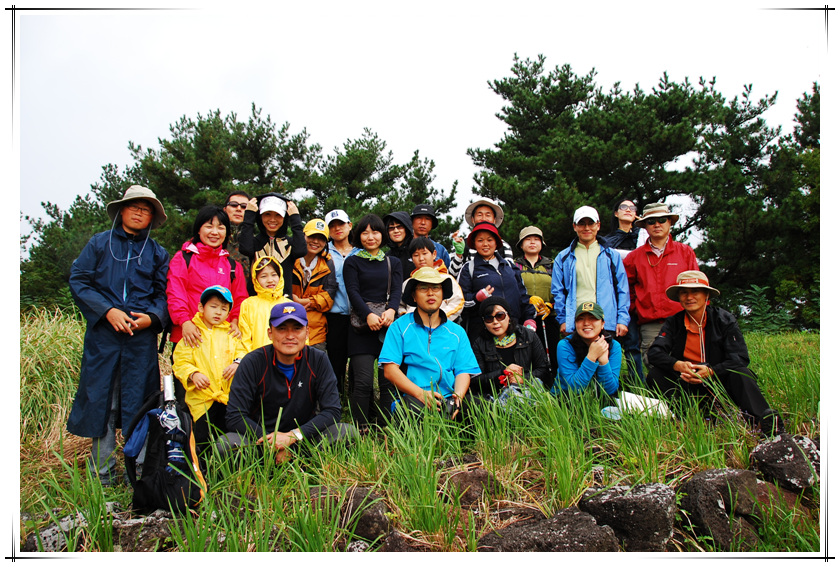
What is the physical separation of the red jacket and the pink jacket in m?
3.53

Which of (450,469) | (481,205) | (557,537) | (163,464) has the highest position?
(481,205)

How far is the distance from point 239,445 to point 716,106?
56.2ft

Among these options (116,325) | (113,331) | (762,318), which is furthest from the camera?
(762,318)

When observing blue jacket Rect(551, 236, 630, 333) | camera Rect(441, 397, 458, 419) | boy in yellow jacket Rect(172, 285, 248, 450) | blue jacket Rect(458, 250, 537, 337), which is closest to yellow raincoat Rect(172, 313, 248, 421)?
boy in yellow jacket Rect(172, 285, 248, 450)

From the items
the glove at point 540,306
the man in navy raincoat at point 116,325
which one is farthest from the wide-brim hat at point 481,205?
the man in navy raincoat at point 116,325

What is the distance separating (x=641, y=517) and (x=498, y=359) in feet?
6.30

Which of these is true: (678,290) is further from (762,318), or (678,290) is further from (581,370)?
(762,318)

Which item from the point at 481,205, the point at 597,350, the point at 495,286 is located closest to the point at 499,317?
the point at 495,286

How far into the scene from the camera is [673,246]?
492 cm

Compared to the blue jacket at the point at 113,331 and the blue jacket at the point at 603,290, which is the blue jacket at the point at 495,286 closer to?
the blue jacket at the point at 603,290

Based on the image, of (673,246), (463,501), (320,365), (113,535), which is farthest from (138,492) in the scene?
(673,246)

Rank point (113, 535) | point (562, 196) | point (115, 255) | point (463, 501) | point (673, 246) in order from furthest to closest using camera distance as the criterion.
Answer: point (562, 196), point (673, 246), point (115, 255), point (463, 501), point (113, 535)

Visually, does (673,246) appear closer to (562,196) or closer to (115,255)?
(115,255)

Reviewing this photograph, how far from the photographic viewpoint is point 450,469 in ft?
10.8
